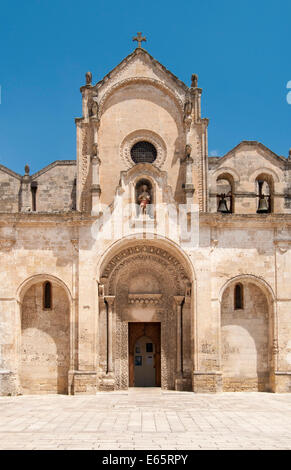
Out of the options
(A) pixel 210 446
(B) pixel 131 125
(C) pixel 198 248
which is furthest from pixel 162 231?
(A) pixel 210 446

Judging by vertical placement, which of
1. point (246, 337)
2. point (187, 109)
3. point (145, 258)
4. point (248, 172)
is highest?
point (187, 109)

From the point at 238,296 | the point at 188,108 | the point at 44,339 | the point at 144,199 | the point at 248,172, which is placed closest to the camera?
the point at 44,339

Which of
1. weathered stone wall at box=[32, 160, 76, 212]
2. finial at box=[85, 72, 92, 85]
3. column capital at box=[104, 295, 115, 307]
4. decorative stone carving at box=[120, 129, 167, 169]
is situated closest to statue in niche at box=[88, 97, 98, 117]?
finial at box=[85, 72, 92, 85]

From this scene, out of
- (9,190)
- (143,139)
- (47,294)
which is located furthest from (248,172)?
(9,190)

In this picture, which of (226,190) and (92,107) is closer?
(92,107)

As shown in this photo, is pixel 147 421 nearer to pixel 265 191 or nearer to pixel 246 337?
pixel 246 337

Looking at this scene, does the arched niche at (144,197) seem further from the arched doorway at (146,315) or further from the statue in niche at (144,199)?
the arched doorway at (146,315)

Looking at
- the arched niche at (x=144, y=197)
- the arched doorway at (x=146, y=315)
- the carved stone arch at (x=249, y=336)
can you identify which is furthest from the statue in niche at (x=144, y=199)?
the carved stone arch at (x=249, y=336)

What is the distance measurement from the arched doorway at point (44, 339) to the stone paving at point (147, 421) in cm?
80

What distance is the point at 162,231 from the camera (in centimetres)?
2111

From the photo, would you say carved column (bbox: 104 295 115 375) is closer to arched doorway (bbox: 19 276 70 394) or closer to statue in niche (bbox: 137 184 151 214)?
arched doorway (bbox: 19 276 70 394)

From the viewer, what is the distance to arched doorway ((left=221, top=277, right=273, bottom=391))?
69.7 ft

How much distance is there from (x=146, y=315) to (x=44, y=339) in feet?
13.2

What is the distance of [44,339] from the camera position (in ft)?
69.2
